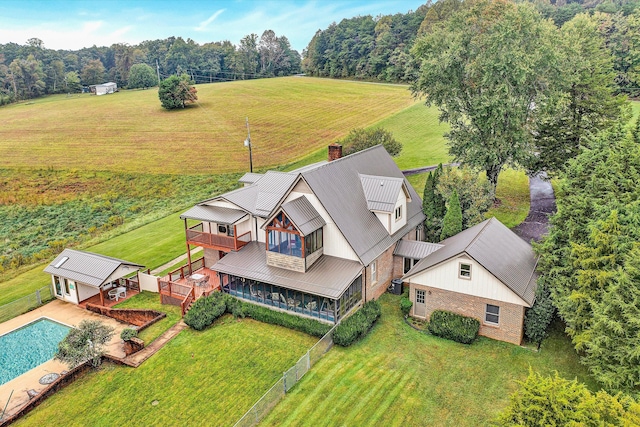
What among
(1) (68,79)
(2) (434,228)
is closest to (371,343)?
(2) (434,228)

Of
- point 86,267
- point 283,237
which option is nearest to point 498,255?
point 283,237

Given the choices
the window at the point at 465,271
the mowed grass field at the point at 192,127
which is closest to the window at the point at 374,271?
the window at the point at 465,271

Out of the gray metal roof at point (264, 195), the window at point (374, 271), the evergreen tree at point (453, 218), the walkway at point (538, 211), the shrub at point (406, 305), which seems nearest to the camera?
the shrub at point (406, 305)

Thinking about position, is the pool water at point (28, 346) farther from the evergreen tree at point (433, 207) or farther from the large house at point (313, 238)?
the evergreen tree at point (433, 207)

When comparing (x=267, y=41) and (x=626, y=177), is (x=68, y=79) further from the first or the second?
(x=626, y=177)

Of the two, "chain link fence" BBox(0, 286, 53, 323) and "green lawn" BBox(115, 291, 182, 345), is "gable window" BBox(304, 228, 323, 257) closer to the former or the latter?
"green lawn" BBox(115, 291, 182, 345)
